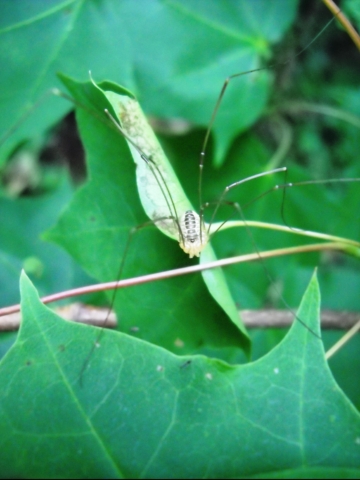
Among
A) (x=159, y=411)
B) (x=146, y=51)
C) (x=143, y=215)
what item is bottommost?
(x=159, y=411)

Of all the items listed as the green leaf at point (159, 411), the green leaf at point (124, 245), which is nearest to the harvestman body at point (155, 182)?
the green leaf at point (124, 245)

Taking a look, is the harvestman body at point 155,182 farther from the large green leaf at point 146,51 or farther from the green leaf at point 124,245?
the large green leaf at point 146,51

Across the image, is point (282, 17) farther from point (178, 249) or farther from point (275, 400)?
point (275, 400)

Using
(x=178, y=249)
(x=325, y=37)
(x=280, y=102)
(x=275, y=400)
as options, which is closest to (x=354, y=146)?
(x=280, y=102)

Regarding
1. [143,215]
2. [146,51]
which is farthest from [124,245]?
[146,51]

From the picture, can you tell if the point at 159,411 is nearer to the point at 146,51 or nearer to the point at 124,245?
the point at 124,245

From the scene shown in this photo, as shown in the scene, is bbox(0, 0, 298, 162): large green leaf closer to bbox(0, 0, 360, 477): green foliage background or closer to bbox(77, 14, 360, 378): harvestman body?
bbox(0, 0, 360, 477): green foliage background
